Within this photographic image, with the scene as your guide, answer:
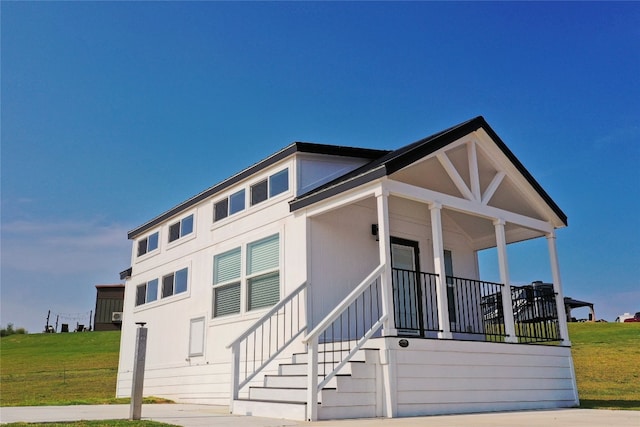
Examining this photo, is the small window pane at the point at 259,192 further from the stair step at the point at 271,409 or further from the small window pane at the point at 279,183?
the stair step at the point at 271,409

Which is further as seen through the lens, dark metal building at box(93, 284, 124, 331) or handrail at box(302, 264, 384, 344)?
dark metal building at box(93, 284, 124, 331)

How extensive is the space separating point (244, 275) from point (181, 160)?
7.35 m

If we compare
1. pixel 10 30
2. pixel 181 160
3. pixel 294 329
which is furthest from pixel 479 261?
pixel 10 30

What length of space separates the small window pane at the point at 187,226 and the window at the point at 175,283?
0.87 m

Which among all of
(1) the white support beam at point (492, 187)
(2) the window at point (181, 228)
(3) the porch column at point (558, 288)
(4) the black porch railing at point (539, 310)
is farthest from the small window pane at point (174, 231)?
(3) the porch column at point (558, 288)

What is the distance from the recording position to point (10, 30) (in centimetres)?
1166

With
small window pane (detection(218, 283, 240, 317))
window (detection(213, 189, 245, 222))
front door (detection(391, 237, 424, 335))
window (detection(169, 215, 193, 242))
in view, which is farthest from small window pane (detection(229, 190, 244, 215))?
front door (detection(391, 237, 424, 335))

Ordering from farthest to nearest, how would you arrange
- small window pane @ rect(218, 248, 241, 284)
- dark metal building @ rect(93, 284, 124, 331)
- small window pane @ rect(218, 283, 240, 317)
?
dark metal building @ rect(93, 284, 124, 331), small window pane @ rect(218, 248, 241, 284), small window pane @ rect(218, 283, 240, 317)

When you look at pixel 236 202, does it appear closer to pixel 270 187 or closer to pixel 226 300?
pixel 270 187

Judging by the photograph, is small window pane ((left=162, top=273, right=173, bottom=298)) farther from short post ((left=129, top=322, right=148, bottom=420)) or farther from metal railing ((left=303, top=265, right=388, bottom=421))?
short post ((left=129, top=322, right=148, bottom=420))

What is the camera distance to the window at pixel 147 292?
44.0 ft

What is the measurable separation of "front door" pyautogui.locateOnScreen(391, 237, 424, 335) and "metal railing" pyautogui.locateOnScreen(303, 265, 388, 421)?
44cm

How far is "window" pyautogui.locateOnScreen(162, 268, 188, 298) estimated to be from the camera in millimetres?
12045

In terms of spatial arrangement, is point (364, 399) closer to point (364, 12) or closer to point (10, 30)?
point (364, 12)
